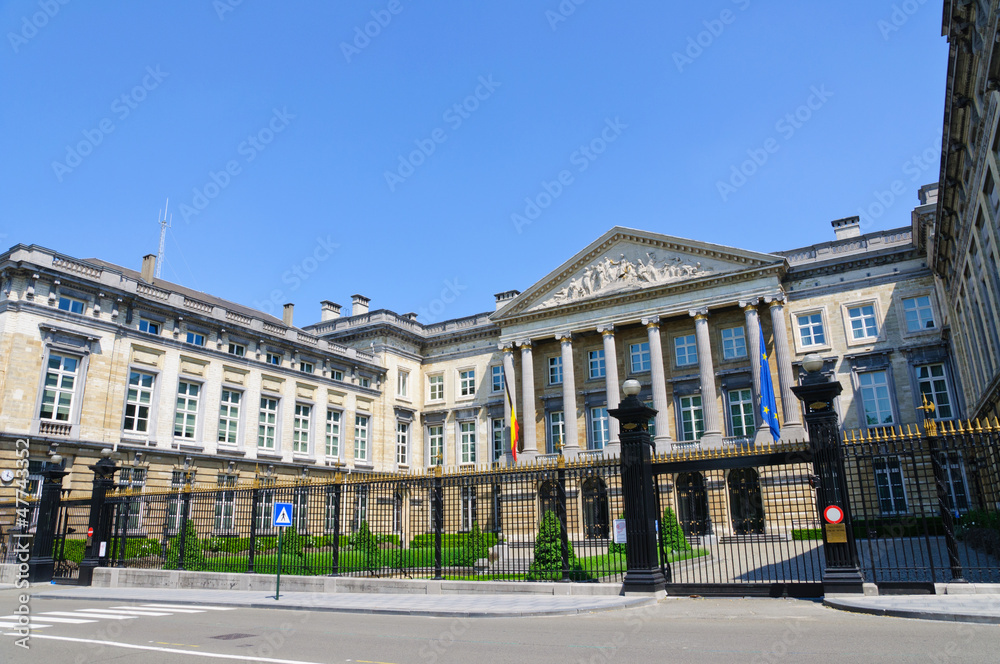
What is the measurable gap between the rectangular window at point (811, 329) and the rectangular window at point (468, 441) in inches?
929

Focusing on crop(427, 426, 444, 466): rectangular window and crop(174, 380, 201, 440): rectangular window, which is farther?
crop(427, 426, 444, 466): rectangular window

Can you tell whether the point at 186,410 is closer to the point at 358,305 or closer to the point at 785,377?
the point at 358,305

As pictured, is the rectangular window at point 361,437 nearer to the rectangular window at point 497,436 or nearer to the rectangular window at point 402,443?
the rectangular window at point 402,443

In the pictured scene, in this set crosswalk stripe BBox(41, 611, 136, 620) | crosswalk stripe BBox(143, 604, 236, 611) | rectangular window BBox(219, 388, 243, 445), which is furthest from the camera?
rectangular window BBox(219, 388, 243, 445)

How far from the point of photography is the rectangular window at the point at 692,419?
136ft

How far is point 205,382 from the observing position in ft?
122

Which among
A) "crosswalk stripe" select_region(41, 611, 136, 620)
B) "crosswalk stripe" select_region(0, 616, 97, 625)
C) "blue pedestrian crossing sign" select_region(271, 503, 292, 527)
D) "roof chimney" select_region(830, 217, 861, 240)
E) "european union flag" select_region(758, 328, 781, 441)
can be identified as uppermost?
"roof chimney" select_region(830, 217, 861, 240)

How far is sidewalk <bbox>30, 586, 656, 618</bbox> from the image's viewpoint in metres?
12.9

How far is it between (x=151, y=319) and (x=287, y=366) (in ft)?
30.3

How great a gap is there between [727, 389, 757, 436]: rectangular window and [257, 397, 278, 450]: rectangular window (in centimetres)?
2771

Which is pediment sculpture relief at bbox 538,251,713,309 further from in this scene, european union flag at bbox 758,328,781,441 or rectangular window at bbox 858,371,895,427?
rectangular window at bbox 858,371,895,427

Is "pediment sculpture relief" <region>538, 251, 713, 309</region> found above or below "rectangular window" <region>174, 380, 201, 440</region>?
above

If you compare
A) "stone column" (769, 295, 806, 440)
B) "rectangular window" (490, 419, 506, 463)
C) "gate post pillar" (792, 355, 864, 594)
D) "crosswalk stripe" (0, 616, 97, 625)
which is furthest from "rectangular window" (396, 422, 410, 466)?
"gate post pillar" (792, 355, 864, 594)

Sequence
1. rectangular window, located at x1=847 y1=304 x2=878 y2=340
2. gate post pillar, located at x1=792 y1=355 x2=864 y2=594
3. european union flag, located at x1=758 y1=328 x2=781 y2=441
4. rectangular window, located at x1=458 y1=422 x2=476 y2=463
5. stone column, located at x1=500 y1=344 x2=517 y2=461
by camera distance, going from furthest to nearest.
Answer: rectangular window, located at x1=458 y1=422 x2=476 y2=463
stone column, located at x1=500 y1=344 x2=517 y2=461
rectangular window, located at x1=847 y1=304 x2=878 y2=340
european union flag, located at x1=758 y1=328 x2=781 y2=441
gate post pillar, located at x1=792 y1=355 x2=864 y2=594
